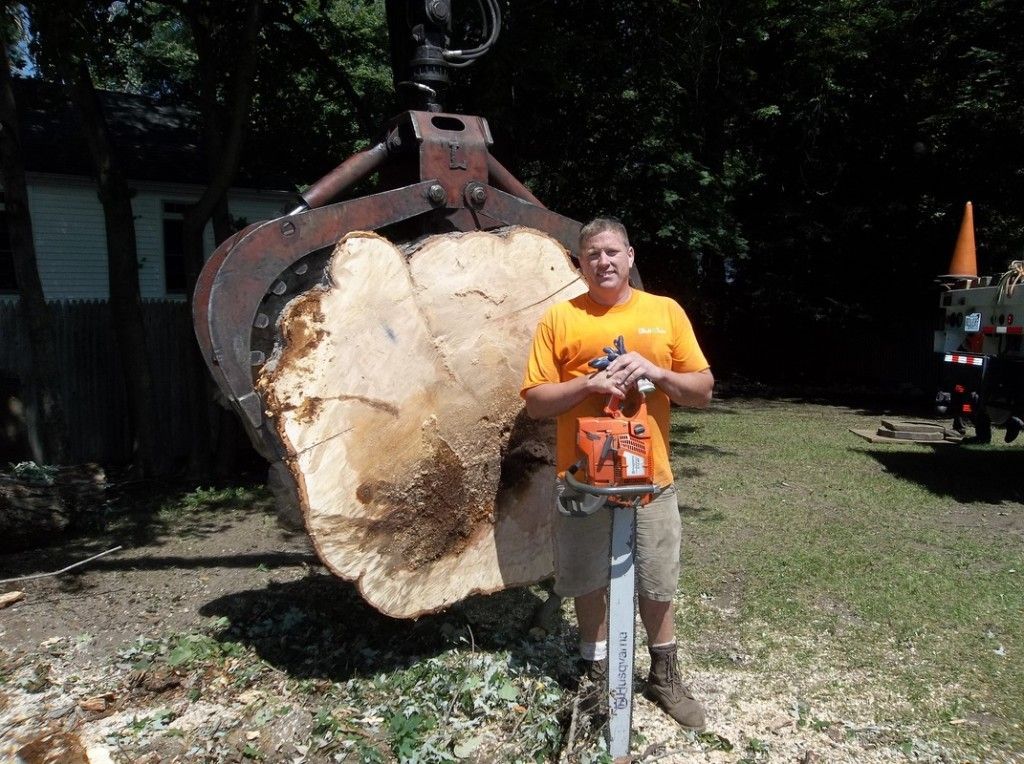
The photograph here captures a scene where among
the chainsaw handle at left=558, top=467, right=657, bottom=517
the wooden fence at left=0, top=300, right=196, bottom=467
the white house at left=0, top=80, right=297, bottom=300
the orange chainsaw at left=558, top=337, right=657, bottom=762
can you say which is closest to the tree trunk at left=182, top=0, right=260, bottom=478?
the wooden fence at left=0, top=300, right=196, bottom=467

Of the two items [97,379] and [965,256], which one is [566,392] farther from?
[97,379]

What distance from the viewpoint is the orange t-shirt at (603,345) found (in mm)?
2863

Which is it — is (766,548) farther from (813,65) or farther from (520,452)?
(813,65)

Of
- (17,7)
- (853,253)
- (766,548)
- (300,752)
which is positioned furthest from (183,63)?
(300,752)

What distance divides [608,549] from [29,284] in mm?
5484

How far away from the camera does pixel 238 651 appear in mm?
3607

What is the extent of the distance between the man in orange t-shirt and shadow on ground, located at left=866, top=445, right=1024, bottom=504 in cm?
475

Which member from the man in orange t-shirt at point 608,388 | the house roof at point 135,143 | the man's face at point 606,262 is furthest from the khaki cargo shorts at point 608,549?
the house roof at point 135,143

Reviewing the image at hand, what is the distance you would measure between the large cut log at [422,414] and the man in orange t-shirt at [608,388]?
13.8 inches

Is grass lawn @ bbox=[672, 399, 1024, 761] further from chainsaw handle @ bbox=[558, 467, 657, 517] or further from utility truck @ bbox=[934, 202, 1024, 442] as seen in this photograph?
chainsaw handle @ bbox=[558, 467, 657, 517]

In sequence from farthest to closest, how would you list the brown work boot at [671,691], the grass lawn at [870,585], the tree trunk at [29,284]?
1. the tree trunk at [29,284]
2. the grass lawn at [870,585]
3. the brown work boot at [671,691]

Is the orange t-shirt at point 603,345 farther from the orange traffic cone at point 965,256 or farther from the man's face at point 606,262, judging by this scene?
the orange traffic cone at point 965,256

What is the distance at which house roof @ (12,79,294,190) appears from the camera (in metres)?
13.4

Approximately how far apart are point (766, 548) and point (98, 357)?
6.68 meters
